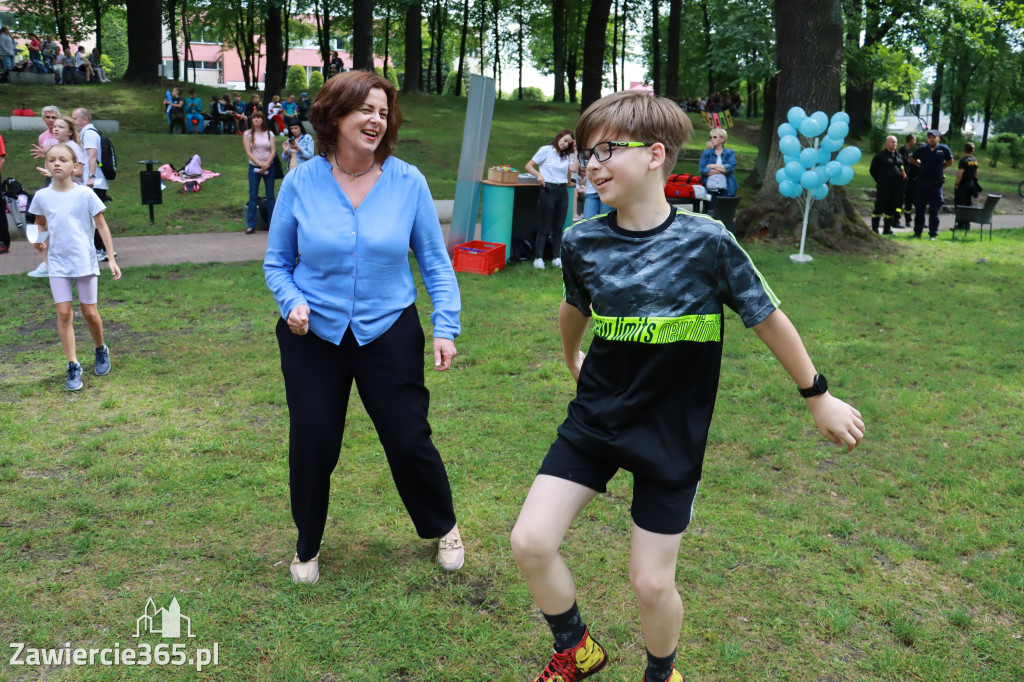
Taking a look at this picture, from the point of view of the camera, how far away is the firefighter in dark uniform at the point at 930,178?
51.9 ft

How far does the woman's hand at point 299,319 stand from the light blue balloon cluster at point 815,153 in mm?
11133

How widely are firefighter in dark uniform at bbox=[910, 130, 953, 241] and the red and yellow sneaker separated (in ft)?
50.5

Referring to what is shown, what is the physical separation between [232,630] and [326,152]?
199 centimetres

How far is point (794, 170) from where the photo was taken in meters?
12.9

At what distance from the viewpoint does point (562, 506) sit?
8.58ft

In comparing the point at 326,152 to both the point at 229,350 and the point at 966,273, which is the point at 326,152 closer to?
the point at 229,350

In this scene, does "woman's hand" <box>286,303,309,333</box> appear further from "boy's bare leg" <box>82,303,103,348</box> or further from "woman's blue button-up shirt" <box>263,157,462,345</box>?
"boy's bare leg" <box>82,303,103,348</box>

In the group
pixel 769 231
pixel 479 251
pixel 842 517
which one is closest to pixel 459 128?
pixel 769 231

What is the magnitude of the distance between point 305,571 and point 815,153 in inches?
446

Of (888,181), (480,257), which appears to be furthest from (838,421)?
(888,181)

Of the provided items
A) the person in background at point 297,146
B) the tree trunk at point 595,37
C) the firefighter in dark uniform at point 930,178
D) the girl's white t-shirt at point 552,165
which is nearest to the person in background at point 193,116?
the tree trunk at point 595,37

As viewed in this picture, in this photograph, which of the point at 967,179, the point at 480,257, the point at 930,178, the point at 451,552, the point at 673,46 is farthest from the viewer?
the point at 673,46

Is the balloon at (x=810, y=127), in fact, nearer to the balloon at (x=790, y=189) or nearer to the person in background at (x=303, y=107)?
the balloon at (x=790, y=189)

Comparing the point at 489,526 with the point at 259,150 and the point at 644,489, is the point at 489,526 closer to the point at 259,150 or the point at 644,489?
the point at 644,489
